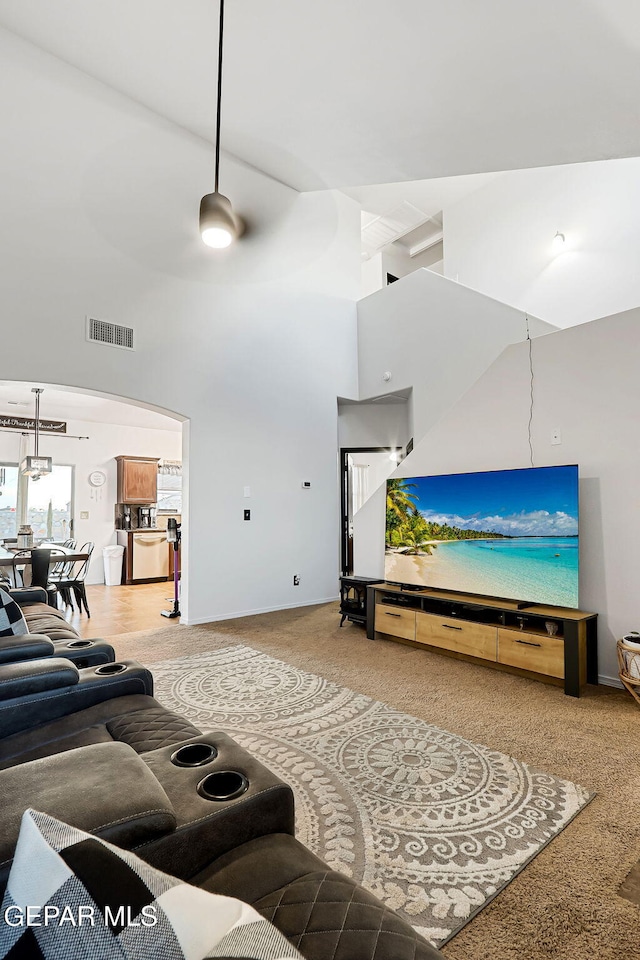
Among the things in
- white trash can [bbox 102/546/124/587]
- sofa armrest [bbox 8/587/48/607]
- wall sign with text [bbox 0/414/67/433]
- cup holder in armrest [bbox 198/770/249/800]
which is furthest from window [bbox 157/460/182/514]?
cup holder in armrest [bbox 198/770/249/800]

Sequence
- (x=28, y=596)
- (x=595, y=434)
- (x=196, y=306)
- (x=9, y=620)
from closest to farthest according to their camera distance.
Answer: (x=9, y=620)
(x=595, y=434)
(x=28, y=596)
(x=196, y=306)

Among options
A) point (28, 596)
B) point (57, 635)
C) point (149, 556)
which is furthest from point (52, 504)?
point (57, 635)

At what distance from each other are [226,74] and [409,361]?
3455 millimetres

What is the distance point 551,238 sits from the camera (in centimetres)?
640

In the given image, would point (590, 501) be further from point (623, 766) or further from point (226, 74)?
point (226, 74)

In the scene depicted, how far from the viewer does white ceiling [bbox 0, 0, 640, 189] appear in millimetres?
3012

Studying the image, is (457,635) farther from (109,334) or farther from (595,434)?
(109,334)

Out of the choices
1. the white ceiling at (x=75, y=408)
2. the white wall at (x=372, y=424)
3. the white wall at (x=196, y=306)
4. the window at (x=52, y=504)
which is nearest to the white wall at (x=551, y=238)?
the white wall at (x=196, y=306)

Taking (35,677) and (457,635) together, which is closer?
(35,677)

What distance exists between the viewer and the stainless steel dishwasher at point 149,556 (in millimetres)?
8852

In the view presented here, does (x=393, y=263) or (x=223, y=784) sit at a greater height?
(x=393, y=263)

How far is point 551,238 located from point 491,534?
14.9 ft

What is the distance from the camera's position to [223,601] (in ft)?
18.2

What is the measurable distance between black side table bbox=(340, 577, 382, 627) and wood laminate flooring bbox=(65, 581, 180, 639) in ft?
6.10
